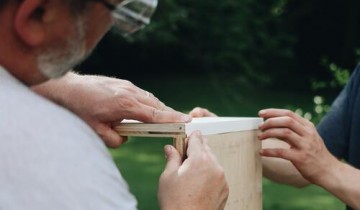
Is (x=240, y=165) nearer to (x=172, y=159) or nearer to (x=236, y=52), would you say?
(x=172, y=159)

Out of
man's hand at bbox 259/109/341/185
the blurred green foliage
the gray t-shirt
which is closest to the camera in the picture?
the gray t-shirt

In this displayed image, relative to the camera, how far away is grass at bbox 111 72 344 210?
24.3 ft

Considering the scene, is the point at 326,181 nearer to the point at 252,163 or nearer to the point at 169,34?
the point at 252,163

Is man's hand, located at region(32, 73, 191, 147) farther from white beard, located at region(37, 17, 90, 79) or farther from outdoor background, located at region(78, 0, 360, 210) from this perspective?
outdoor background, located at region(78, 0, 360, 210)

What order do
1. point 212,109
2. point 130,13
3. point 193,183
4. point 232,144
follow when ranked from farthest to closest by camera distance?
point 212,109 < point 232,144 < point 193,183 < point 130,13

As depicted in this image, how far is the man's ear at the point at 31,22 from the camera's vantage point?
1.19 m

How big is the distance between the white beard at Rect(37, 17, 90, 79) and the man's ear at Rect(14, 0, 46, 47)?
0.12 feet

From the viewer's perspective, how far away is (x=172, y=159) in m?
1.77

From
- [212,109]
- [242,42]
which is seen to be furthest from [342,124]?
[242,42]

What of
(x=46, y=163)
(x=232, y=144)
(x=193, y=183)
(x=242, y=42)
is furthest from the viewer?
(x=242, y=42)

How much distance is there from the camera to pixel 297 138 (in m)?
2.45

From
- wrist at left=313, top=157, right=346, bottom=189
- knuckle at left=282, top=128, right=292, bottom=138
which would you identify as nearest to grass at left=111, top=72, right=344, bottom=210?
wrist at left=313, top=157, right=346, bottom=189

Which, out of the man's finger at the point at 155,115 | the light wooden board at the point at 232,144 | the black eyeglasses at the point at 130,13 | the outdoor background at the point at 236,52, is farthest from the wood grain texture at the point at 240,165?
the outdoor background at the point at 236,52

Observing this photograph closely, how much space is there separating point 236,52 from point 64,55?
17548 millimetres
